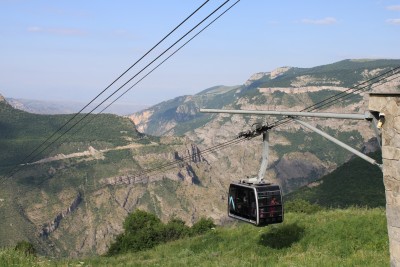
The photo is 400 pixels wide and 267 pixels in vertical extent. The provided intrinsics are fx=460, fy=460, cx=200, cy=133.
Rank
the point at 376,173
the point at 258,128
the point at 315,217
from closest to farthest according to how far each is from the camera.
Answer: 1. the point at 258,128
2. the point at 315,217
3. the point at 376,173

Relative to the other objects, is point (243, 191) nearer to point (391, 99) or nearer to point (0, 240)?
point (391, 99)

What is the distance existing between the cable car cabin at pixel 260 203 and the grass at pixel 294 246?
1.97 metres

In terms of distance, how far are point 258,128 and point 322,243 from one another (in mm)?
11200

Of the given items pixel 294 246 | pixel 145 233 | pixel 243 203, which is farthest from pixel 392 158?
pixel 145 233

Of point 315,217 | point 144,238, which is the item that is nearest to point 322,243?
point 315,217

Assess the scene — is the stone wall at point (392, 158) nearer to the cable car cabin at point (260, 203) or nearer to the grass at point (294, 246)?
the grass at point (294, 246)

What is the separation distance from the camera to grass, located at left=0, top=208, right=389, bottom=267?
19875mm

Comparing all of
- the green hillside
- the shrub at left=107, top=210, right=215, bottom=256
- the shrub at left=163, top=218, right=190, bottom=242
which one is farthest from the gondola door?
the green hillside

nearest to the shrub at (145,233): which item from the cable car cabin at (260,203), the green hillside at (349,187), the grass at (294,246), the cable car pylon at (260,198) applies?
the grass at (294,246)

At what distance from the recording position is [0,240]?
184 meters

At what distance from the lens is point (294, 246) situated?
27031 millimetres

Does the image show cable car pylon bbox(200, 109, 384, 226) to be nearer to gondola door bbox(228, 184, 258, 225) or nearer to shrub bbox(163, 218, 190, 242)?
gondola door bbox(228, 184, 258, 225)

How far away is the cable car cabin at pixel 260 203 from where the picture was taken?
745 inches

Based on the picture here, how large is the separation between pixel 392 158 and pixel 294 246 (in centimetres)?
1645
